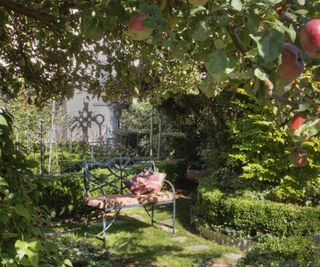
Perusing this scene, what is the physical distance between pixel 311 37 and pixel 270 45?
0.11m

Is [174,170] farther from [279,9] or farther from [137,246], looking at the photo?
[279,9]

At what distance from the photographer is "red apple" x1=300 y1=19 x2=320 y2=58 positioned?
1.03 meters

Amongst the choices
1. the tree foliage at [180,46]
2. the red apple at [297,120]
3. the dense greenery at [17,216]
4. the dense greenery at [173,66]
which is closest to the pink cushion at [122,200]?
the dense greenery at [173,66]

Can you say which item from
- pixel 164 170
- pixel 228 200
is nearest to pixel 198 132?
pixel 164 170

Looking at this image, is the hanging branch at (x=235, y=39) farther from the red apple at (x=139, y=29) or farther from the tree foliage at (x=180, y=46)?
the red apple at (x=139, y=29)

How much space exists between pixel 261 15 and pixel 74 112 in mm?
17805

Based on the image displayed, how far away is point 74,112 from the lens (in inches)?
731

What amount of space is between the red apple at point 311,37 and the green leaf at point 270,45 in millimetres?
80

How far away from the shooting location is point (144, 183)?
729 cm

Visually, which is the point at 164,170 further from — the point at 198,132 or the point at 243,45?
the point at 243,45

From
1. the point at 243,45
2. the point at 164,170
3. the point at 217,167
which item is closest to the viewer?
the point at 243,45

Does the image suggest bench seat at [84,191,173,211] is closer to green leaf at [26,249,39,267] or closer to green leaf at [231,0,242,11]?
green leaf at [26,249,39,267]

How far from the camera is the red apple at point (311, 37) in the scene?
40.4 inches

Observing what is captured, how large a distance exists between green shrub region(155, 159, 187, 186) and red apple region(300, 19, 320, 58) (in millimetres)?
9396
